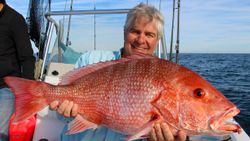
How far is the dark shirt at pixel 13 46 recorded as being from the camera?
11.6 feet

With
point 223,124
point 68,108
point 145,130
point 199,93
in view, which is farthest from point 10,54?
point 223,124

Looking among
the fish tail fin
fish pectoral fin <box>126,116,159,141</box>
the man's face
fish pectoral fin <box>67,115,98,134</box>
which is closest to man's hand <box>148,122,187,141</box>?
fish pectoral fin <box>126,116,159,141</box>

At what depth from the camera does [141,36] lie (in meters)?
2.77

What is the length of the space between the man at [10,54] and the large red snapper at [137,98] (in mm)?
1427


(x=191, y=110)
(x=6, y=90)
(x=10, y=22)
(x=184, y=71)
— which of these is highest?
(x=10, y=22)

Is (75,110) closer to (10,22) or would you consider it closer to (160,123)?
(160,123)

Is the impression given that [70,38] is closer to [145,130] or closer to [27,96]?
[27,96]

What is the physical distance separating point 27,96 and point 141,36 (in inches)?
43.9

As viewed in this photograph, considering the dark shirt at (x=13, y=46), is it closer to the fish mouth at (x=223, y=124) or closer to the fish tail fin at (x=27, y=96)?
the fish tail fin at (x=27, y=96)

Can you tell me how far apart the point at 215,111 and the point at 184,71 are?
0.31m

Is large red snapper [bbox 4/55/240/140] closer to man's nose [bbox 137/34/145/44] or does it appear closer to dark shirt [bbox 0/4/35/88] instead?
man's nose [bbox 137/34/145/44]

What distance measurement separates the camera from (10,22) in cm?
355

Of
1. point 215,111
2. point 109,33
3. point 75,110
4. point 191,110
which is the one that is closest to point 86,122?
point 75,110

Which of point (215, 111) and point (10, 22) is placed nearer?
point (215, 111)
